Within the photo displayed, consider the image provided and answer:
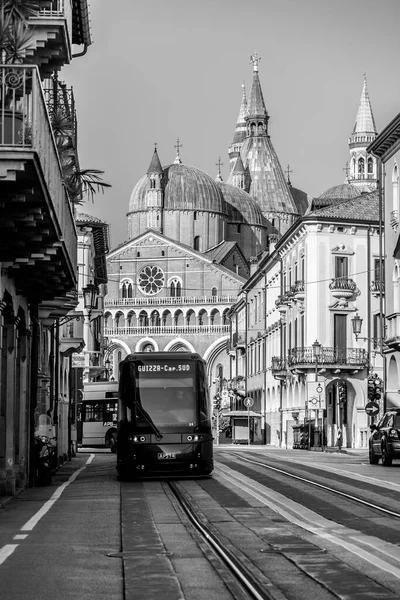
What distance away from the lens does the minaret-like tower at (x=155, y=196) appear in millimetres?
166375

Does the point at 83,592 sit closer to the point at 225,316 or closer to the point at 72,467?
the point at 72,467

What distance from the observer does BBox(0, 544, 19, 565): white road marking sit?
12531 mm

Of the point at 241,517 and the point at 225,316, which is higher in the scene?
the point at 225,316

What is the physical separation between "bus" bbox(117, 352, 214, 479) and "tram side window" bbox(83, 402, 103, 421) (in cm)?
3416

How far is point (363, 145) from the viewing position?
18362 cm

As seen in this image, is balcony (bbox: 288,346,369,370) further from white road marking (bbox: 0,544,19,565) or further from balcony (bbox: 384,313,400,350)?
white road marking (bbox: 0,544,19,565)

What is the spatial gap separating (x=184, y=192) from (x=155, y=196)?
12.5 ft

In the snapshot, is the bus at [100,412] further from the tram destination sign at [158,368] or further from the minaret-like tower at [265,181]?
the minaret-like tower at [265,181]

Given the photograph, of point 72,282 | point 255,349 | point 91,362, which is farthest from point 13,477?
point 255,349

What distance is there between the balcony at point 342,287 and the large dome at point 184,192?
97.1 m

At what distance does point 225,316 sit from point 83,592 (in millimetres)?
140304

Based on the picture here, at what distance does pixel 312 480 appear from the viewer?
1041 inches

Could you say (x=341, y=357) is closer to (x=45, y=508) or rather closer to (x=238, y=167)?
(x=45, y=508)

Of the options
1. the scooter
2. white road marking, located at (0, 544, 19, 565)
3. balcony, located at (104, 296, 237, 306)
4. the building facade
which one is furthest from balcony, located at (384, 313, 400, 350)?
balcony, located at (104, 296, 237, 306)
